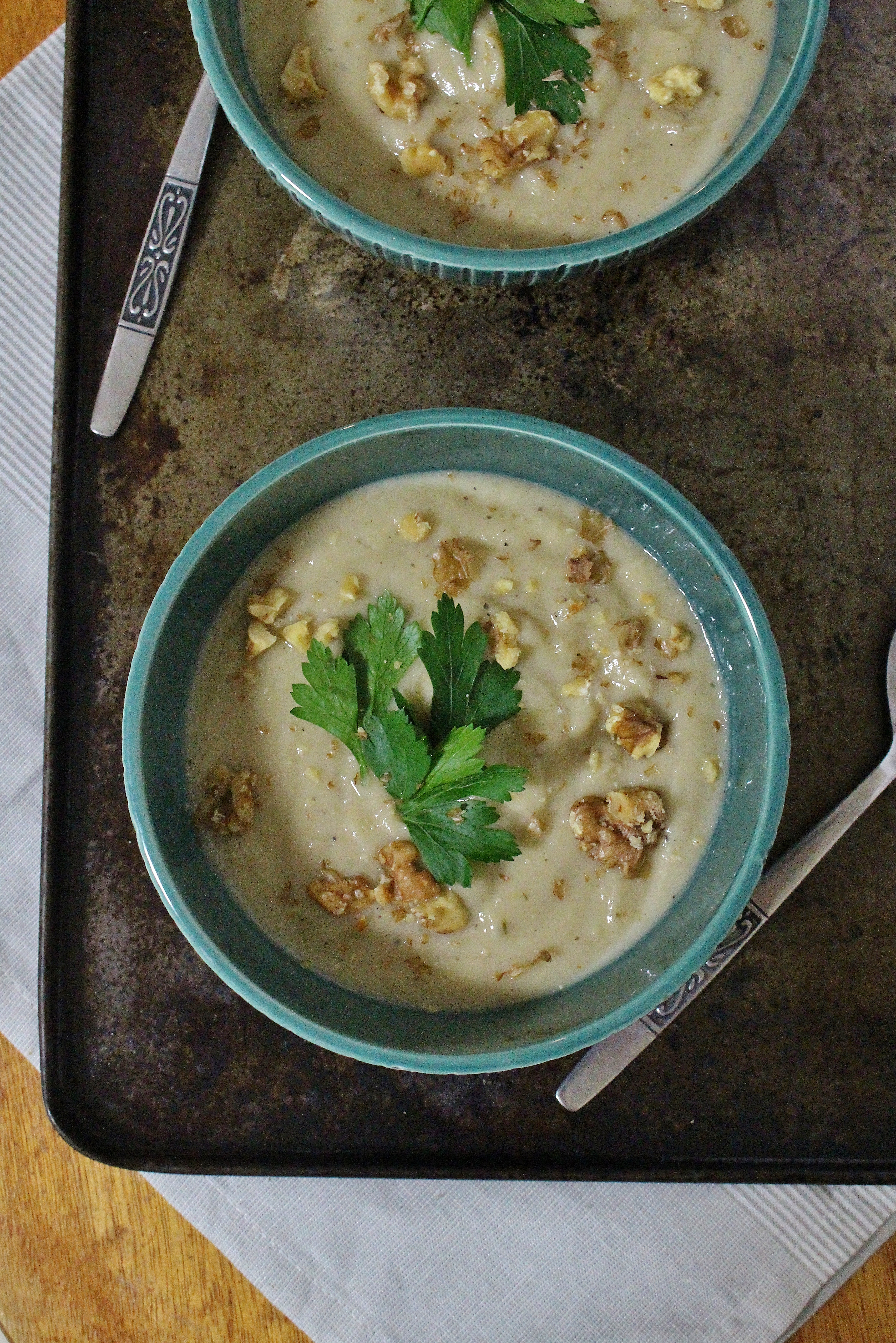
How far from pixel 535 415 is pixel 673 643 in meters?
0.43

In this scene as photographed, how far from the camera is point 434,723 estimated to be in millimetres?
1412

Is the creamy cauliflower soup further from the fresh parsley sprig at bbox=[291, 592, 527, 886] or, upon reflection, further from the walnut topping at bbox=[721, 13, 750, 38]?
the walnut topping at bbox=[721, 13, 750, 38]

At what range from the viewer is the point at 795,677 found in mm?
1646

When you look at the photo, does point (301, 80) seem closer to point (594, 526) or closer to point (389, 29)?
point (389, 29)

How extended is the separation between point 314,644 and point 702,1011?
81 centimetres

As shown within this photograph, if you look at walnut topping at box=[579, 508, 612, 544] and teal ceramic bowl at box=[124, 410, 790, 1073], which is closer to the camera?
teal ceramic bowl at box=[124, 410, 790, 1073]

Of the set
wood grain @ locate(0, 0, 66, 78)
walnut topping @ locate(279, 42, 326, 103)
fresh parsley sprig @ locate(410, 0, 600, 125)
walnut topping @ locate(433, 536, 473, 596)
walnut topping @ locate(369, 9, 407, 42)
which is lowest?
walnut topping @ locate(433, 536, 473, 596)

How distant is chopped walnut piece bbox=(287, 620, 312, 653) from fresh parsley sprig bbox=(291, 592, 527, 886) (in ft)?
0.12

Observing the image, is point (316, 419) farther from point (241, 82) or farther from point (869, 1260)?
point (869, 1260)

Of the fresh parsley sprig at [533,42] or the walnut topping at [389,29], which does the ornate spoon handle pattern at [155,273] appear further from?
the fresh parsley sprig at [533,42]

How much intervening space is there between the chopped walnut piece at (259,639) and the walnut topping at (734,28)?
110cm

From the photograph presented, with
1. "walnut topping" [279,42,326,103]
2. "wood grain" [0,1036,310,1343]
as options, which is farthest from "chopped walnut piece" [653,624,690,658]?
"wood grain" [0,1036,310,1343]

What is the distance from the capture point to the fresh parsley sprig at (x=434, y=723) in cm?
137

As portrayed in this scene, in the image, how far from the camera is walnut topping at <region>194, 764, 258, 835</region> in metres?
1.47
